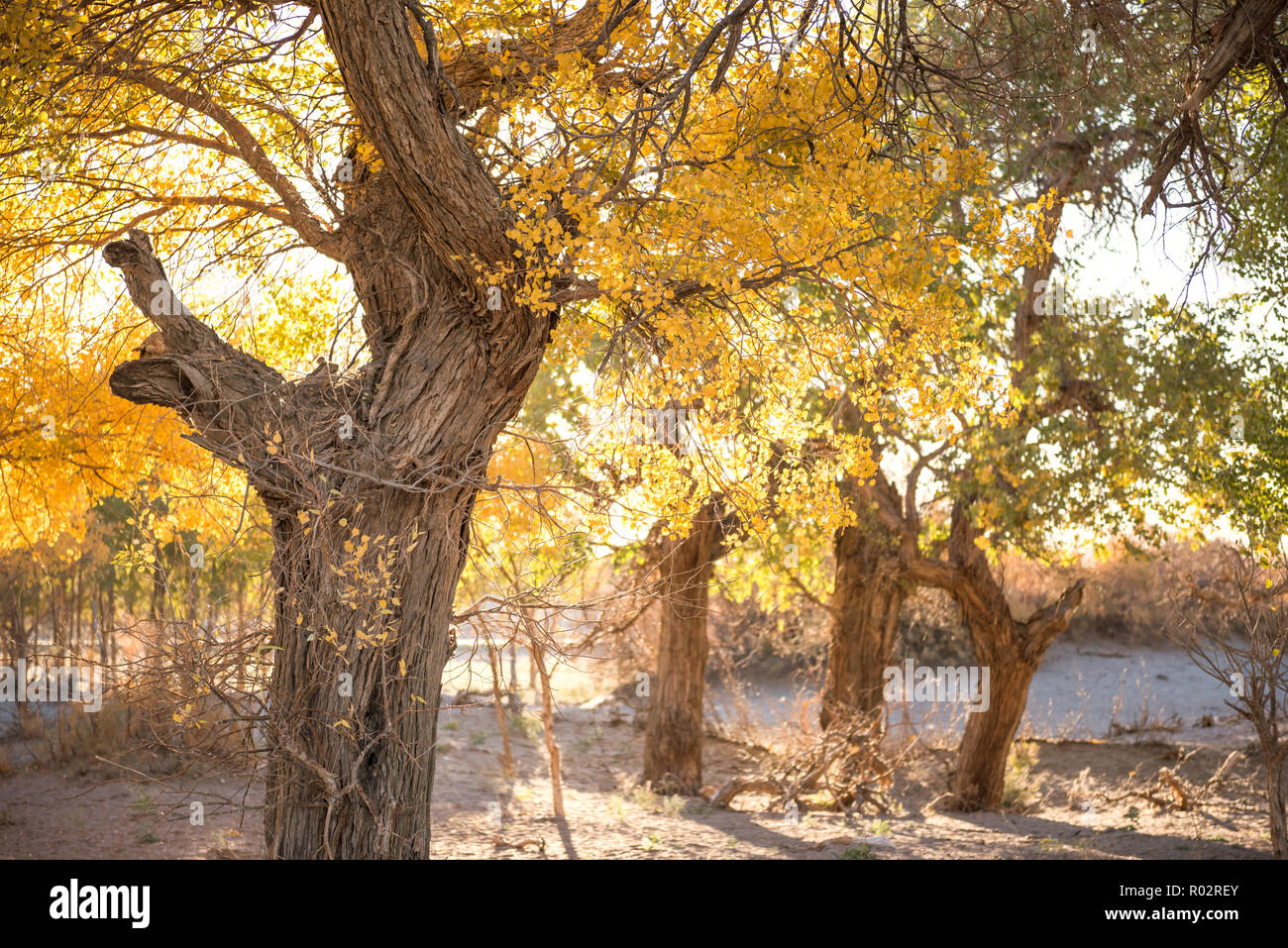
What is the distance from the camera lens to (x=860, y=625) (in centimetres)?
1234

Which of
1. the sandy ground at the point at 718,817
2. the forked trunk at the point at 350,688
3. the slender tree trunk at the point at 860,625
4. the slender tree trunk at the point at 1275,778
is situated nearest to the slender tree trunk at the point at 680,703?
the sandy ground at the point at 718,817

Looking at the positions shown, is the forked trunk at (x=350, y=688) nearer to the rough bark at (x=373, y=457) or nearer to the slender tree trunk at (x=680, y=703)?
the rough bark at (x=373, y=457)

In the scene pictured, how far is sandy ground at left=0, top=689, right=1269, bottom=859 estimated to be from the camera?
9352 millimetres

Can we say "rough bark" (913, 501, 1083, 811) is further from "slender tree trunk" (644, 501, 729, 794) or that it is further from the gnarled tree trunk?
"slender tree trunk" (644, 501, 729, 794)

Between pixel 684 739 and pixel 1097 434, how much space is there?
6.29 meters

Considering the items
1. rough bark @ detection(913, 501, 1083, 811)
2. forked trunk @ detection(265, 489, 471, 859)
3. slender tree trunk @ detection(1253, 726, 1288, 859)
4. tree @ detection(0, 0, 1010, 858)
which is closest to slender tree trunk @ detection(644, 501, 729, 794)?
rough bark @ detection(913, 501, 1083, 811)

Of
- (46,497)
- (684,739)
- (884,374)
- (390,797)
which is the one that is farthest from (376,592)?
(684,739)

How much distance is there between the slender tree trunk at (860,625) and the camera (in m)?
12.2

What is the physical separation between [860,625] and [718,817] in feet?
9.76

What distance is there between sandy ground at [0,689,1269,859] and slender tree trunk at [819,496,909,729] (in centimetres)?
147

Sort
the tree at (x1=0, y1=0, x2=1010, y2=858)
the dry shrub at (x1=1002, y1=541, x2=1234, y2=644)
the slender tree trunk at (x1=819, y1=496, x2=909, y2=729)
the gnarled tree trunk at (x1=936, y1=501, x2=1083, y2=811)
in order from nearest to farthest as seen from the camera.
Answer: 1. the tree at (x1=0, y1=0, x2=1010, y2=858)
2. the gnarled tree trunk at (x1=936, y1=501, x2=1083, y2=811)
3. the slender tree trunk at (x1=819, y1=496, x2=909, y2=729)
4. the dry shrub at (x1=1002, y1=541, x2=1234, y2=644)

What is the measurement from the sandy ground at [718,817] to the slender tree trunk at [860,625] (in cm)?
147

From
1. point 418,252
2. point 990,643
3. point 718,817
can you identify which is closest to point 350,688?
point 418,252

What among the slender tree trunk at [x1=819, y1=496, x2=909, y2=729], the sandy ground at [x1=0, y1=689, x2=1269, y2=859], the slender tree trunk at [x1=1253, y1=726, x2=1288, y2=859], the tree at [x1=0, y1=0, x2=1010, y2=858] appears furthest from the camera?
the slender tree trunk at [x1=819, y1=496, x2=909, y2=729]
